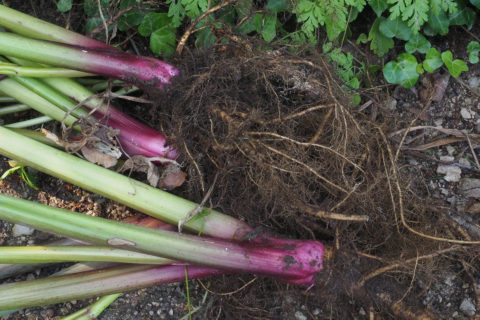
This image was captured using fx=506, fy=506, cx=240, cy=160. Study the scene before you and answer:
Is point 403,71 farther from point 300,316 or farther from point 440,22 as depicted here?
point 300,316

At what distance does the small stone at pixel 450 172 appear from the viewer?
173cm

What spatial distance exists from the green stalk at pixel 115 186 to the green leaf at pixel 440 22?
3.06 feet

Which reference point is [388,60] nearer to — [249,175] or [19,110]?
[249,175]

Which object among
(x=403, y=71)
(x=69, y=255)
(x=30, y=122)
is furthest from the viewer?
(x=403, y=71)

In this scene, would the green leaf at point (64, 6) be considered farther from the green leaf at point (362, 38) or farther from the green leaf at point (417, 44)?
the green leaf at point (417, 44)

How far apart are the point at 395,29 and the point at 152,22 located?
82 cm

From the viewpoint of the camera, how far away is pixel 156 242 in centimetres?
140

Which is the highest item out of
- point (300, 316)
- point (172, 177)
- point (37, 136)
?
point (37, 136)

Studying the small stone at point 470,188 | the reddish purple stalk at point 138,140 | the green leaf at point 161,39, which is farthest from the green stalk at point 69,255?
the small stone at point 470,188

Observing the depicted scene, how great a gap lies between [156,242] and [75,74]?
0.59 metres

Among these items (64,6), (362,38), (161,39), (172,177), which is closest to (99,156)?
(172,177)

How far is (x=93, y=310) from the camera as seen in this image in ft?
5.16

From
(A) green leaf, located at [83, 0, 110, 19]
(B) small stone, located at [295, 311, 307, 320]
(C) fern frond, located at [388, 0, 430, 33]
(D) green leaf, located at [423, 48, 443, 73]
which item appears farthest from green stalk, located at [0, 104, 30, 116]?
(D) green leaf, located at [423, 48, 443, 73]

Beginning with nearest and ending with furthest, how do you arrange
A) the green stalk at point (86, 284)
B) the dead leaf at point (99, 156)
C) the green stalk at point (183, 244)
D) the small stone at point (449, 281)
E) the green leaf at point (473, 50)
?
1. the green stalk at point (183, 244)
2. the green stalk at point (86, 284)
3. the dead leaf at point (99, 156)
4. the small stone at point (449, 281)
5. the green leaf at point (473, 50)
